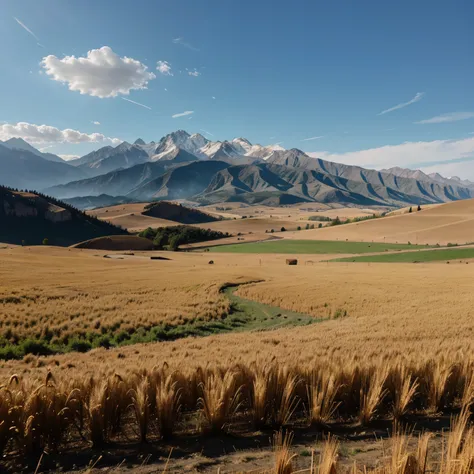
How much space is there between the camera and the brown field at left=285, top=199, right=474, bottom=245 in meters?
154

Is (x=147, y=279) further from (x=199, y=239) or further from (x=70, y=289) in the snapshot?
(x=199, y=239)

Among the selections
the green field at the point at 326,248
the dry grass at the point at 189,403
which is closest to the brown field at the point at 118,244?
the green field at the point at 326,248

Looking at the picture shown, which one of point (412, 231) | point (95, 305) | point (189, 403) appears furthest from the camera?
point (412, 231)

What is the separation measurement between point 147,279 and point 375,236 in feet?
484

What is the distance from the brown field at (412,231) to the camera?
154500 millimetres

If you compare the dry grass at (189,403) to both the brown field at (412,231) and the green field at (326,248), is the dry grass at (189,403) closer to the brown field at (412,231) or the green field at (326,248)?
the green field at (326,248)

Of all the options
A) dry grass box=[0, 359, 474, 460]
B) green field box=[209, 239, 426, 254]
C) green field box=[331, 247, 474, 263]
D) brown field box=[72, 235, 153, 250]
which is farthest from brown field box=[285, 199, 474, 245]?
dry grass box=[0, 359, 474, 460]

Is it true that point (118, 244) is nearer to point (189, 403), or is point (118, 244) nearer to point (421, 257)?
point (421, 257)

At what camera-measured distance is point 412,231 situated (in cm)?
17275

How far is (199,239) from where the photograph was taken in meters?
187

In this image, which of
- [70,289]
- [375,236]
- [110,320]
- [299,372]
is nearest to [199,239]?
[375,236]

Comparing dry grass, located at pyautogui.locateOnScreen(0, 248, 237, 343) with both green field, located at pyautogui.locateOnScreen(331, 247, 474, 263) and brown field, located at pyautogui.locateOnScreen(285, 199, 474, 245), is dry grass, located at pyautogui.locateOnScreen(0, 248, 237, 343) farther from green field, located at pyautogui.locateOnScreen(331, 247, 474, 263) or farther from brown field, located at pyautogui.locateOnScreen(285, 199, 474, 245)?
brown field, located at pyautogui.locateOnScreen(285, 199, 474, 245)

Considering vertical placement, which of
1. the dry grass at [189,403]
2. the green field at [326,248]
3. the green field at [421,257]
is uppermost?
the dry grass at [189,403]

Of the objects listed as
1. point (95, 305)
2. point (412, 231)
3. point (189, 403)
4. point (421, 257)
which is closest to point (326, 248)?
point (421, 257)
